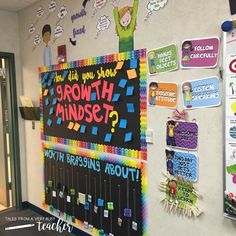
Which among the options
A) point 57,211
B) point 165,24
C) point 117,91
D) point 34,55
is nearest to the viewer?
point 165,24

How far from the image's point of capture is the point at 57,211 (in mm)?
3115

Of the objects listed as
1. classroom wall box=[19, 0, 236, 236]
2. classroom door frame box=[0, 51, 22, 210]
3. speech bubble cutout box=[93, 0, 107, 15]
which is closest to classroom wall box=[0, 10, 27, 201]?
classroom door frame box=[0, 51, 22, 210]

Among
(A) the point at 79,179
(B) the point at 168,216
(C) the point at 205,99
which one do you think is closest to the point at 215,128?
(C) the point at 205,99

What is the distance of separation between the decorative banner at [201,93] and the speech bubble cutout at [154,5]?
57cm

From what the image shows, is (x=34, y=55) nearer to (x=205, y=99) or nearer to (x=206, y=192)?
(x=205, y=99)

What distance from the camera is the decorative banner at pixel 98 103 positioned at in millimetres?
2170

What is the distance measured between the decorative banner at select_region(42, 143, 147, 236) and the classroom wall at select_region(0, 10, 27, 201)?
56 cm

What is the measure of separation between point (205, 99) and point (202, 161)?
1.28ft

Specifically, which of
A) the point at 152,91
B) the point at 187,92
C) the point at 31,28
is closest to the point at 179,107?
the point at 187,92

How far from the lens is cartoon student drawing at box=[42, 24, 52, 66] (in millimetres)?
3049

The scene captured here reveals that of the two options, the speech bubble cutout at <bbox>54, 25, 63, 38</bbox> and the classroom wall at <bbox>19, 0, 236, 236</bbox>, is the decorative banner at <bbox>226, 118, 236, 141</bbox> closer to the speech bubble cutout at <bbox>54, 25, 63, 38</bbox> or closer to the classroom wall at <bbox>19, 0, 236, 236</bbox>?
the classroom wall at <bbox>19, 0, 236, 236</bbox>

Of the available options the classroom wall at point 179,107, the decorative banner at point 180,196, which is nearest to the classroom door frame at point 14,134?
the classroom wall at point 179,107

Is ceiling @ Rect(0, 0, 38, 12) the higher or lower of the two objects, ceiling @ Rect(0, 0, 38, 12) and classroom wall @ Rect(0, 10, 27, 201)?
the higher

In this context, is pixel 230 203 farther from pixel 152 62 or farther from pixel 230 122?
pixel 152 62
